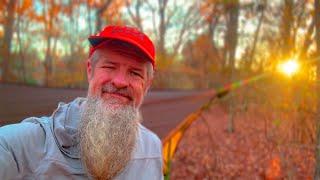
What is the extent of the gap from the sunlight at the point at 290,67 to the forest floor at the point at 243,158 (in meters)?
0.75

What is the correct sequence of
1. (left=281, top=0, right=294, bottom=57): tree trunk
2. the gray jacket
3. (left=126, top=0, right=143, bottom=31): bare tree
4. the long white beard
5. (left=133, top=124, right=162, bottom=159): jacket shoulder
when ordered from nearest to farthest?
Answer: the gray jacket
the long white beard
(left=133, top=124, right=162, bottom=159): jacket shoulder
(left=281, top=0, right=294, bottom=57): tree trunk
(left=126, top=0, right=143, bottom=31): bare tree

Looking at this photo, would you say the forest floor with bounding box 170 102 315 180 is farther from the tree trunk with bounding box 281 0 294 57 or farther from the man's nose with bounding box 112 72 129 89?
the man's nose with bounding box 112 72 129 89

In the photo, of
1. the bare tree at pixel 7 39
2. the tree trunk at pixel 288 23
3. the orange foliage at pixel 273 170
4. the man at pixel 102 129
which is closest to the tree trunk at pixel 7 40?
the bare tree at pixel 7 39

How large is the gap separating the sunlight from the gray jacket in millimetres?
4957

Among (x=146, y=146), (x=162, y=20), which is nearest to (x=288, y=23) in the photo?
(x=146, y=146)

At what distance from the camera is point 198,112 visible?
6543mm

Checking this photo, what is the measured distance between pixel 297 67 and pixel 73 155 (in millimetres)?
5002

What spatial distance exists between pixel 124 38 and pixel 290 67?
17.3ft

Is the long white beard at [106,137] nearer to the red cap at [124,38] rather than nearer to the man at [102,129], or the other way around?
the man at [102,129]

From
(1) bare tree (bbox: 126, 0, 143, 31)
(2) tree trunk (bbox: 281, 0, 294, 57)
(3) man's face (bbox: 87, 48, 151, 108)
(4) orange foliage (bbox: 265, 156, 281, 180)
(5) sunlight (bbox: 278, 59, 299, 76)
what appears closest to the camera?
(3) man's face (bbox: 87, 48, 151, 108)

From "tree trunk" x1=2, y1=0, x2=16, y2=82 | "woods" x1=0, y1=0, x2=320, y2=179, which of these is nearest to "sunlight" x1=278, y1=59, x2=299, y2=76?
"woods" x1=0, y1=0, x2=320, y2=179

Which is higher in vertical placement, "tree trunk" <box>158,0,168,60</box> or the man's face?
"tree trunk" <box>158,0,168,60</box>

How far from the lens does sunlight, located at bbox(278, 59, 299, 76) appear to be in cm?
646

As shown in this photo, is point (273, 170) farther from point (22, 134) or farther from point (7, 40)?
point (7, 40)
